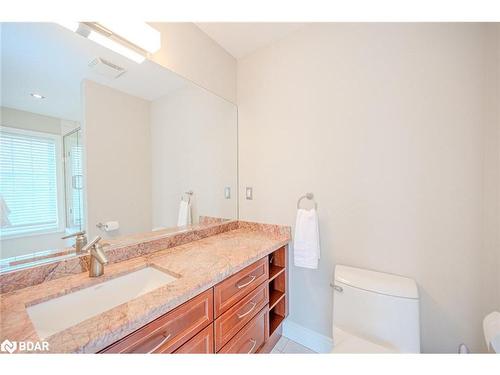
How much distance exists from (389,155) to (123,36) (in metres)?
1.63

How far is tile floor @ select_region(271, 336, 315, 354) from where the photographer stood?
1426 millimetres

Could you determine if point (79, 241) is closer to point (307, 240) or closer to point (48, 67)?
point (48, 67)

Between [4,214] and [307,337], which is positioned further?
[307,337]

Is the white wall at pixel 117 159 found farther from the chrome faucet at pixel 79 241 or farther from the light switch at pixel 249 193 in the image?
the light switch at pixel 249 193

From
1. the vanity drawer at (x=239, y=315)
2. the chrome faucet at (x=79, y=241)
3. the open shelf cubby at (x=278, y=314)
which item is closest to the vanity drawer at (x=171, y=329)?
the vanity drawer at (x=239, y=315)

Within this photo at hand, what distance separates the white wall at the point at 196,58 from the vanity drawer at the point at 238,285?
1.38 m

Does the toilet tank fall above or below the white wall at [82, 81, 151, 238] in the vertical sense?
below


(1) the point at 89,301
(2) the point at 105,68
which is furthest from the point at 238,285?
(2) the point at 105,68

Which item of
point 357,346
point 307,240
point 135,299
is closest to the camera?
point 135,299

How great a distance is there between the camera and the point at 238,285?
1065 mm

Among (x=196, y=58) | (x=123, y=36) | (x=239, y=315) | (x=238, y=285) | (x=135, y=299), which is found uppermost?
(x=196, y=58)

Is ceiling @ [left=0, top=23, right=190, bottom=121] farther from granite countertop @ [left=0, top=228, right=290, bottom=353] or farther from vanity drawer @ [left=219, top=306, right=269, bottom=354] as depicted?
vanity drawer @ [left=219, top=306, right=269, bottom=354]

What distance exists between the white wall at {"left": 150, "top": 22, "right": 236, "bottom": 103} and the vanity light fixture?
11 cm

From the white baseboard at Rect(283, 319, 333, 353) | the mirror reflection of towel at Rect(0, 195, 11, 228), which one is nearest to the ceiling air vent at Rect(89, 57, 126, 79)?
the mirror reflection of towel at Rect(0, 195, 11, 228)
